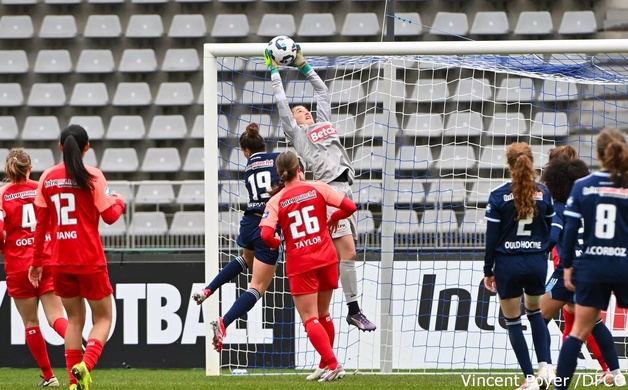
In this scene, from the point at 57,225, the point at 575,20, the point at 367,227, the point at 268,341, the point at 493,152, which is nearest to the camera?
the point at 57,225

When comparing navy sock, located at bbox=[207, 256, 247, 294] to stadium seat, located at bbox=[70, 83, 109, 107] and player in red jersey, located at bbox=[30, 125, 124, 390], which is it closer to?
player in red jersey, located at bbox=[30, 125, 124, 390]

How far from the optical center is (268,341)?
10.5 metres

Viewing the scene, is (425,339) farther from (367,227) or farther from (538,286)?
(538,286)

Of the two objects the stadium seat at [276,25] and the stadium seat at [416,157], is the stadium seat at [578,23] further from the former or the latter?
the stadium seat at [276,25]

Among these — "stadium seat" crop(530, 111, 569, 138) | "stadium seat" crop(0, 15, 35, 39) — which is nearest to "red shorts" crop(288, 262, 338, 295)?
"stadium seat" crop(530, 111, 569, 138)

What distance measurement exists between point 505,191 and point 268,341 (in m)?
4.27

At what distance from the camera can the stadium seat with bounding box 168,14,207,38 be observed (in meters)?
16.0

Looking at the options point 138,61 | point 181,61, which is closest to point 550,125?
point 181,61

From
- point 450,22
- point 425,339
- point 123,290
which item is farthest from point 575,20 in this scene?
point 123,290

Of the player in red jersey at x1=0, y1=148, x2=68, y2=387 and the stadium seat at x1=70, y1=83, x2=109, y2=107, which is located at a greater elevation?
the stadium seat at x1=70, y1=83, x2=109, y2=107

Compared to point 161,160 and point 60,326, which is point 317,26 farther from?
point 60,326

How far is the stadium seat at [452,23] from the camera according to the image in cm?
1551

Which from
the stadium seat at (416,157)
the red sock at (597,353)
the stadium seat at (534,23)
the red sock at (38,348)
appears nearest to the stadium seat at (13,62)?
the stadium seat at (416,157)

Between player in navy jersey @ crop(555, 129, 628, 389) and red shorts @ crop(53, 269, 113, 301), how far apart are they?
3.14 m
